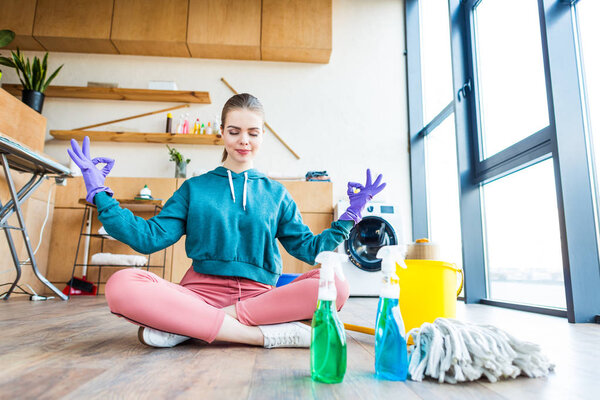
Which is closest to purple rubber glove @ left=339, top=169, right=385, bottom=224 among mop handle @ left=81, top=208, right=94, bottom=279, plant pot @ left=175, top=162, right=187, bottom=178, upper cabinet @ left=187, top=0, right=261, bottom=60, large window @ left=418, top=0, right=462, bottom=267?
large window @ left=418, top=0, right=462, bottom=267

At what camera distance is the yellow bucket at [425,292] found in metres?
1.43

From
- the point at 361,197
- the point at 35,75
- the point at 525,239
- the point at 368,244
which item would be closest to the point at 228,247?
the point at 361,197

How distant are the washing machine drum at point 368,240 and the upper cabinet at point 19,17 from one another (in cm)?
369

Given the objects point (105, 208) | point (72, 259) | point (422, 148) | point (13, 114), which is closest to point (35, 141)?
point (13, 114)

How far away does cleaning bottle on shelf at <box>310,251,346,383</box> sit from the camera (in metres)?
0.84

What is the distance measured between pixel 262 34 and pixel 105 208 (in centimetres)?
337

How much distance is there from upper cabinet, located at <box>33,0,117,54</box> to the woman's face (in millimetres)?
3257

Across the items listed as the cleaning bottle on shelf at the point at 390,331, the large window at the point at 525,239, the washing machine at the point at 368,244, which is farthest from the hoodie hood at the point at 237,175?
the washing machine at the point at 368,244

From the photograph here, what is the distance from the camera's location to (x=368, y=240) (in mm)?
3570

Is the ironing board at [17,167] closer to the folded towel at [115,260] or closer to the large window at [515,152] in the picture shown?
the folded towel at [115,260]

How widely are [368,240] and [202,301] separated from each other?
2.47 meters

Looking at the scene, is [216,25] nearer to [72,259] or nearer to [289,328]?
[72,259]

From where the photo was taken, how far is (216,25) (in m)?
4.15

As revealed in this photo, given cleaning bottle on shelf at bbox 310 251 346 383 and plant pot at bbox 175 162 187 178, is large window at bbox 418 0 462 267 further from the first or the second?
cleaning bottle on shelf at bbox 310 251 346 383
